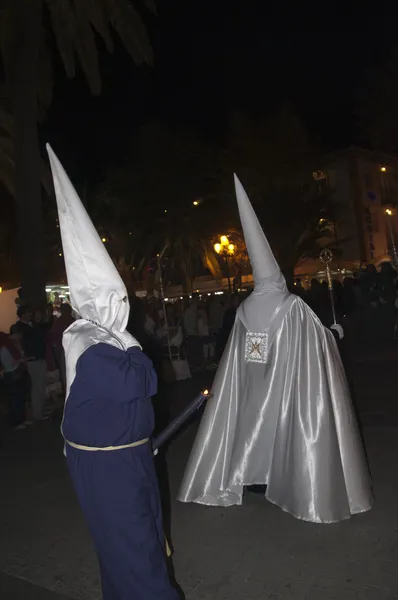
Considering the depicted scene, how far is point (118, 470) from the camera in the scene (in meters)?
2.98

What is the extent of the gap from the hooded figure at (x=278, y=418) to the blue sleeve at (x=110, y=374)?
2202 millimetres

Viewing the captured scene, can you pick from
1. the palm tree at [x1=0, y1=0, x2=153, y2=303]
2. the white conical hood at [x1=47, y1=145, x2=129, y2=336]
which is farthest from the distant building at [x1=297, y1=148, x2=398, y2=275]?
the white conical hood at [x1=47, y1=145, x2=129, y2=336]

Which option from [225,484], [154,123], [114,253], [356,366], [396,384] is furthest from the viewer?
[114,253]

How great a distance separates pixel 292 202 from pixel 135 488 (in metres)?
31.2

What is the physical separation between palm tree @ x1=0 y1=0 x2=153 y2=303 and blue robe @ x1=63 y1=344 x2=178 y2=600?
1048 centimetres

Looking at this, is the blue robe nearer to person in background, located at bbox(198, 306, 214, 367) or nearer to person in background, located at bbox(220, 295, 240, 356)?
person in background, located at bbox(220, 295, 240, 356)

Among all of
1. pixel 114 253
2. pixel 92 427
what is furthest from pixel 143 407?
pixel 114 253

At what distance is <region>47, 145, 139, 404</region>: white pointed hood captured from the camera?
304 centimetres

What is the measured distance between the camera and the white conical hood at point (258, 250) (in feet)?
16.5

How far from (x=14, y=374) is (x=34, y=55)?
7.04 m

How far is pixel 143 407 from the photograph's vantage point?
308 centimetres

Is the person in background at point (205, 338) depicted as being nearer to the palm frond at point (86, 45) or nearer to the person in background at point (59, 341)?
A: the person in background at point (59, 341)

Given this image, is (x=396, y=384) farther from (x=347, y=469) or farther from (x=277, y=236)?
(x=277, y=236)

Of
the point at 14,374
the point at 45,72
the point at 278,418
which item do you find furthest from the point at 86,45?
the point at 278,418
